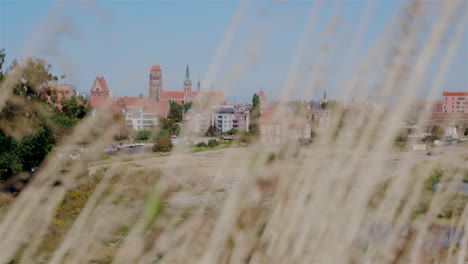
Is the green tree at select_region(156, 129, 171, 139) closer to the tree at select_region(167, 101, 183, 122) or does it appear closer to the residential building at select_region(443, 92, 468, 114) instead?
the tree at select_region(167, 101, 183, 122)

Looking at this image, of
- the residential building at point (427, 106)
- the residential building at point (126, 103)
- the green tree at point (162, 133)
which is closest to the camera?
the residential building at point (427, 106)

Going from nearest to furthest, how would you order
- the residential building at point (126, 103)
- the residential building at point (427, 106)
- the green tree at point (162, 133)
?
the residential building at point (427, 106), the residential building at point (126, 103), the green tree at point (162, 133)

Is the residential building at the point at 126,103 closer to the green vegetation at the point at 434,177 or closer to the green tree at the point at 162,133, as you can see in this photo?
the green tree at the point at 162,133

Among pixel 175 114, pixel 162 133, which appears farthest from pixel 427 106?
pixel 175 114

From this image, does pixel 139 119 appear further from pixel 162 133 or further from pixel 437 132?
pixel 437 132

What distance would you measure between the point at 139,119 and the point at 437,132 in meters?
0.46

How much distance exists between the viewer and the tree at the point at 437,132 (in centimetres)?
83

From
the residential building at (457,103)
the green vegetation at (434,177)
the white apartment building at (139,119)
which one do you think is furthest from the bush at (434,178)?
the white apartment building at (139,119)

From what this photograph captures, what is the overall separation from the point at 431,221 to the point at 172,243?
38 cm

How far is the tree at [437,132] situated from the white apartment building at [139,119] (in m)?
0.42

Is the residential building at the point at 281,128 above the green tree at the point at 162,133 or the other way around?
above

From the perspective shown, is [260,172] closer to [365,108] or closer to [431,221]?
[365,108]

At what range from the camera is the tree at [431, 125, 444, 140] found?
0.83 m

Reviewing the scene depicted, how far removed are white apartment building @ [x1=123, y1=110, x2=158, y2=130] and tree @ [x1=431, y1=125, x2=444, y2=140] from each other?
423 mm
